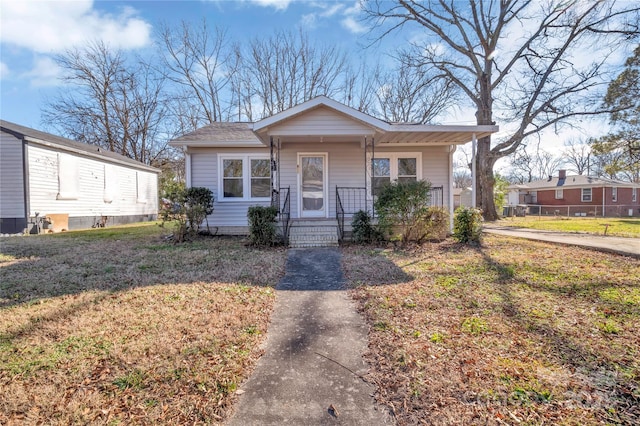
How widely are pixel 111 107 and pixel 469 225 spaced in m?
27.4

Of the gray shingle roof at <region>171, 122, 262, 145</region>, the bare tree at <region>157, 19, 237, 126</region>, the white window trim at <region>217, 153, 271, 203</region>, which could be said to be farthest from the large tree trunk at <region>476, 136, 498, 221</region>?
the bare tree at <region>157, 19, 237, 126</region>

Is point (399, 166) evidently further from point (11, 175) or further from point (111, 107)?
point (111, 107)

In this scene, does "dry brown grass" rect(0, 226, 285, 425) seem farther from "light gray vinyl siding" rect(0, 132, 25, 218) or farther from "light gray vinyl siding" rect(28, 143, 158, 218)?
"light gray vinyl siding" rect(28, 143, 158, 218)

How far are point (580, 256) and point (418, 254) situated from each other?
3295 mm

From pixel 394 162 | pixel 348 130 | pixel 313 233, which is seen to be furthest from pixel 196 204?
pixel 394 162

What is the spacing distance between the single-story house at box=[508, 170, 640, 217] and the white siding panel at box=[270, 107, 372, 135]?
80.4 feet

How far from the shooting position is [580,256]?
248 inches

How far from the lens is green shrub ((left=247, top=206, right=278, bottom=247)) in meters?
7.69

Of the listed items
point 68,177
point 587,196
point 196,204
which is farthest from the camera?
point 587,196

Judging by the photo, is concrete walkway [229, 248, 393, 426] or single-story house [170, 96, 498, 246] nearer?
concrete walkway [229, 248, 393, 426]

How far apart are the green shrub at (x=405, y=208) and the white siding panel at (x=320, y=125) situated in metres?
1.76

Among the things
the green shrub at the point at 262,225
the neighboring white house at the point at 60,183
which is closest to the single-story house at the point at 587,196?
the green shrub at the point at 262,225

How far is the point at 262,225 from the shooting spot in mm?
7711

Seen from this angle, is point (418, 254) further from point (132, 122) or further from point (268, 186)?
point (132, 122)
